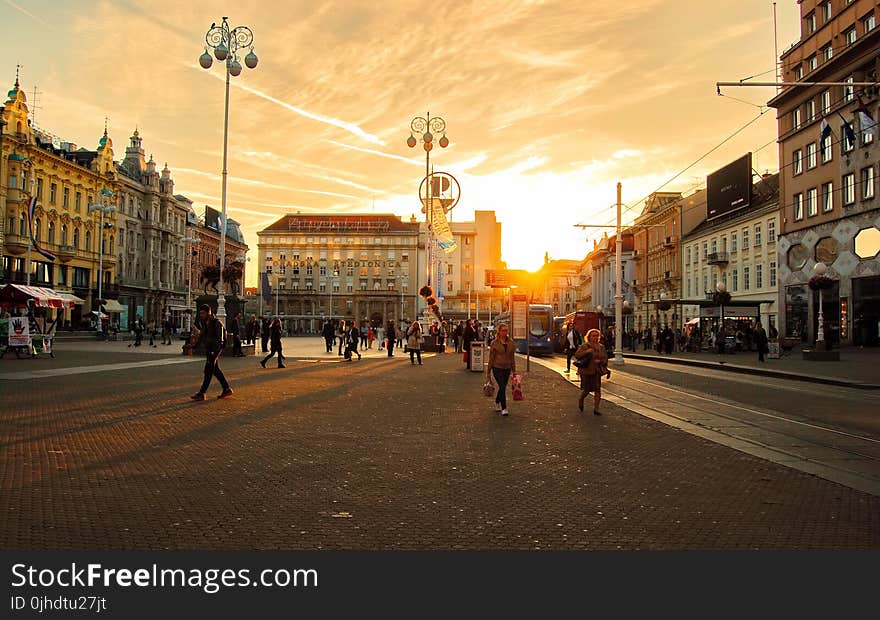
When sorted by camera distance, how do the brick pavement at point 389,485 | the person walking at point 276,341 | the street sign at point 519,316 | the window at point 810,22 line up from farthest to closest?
the window at point 810,22 → the person walking at point 276,341 → the street sign at point 519,316 → the brick pavement at point 389,485

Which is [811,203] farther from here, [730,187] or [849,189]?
[730,187]

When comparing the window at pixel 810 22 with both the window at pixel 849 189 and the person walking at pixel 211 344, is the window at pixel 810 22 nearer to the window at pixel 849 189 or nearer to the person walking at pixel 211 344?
the window at pixel 849 189

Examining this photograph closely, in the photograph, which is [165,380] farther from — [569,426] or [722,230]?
[722,230]

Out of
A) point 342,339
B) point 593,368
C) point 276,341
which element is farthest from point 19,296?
point 593,368

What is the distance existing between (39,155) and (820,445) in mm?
68916

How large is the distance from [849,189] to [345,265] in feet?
337

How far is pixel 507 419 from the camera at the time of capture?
12.3 meters

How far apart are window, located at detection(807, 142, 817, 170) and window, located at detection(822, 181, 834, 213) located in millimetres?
2089

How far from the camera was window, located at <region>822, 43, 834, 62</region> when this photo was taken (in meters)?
41.4

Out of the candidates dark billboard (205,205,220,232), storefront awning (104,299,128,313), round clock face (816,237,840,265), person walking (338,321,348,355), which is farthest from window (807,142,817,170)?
dark billboard (205,205,220,232)

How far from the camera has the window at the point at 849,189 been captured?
1563 inches

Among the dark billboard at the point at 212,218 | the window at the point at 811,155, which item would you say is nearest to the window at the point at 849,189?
the window at the point at 811,155

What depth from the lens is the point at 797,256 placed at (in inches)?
Answer: 1813

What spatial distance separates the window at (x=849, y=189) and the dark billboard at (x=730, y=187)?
13.3 m
